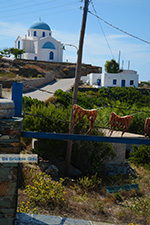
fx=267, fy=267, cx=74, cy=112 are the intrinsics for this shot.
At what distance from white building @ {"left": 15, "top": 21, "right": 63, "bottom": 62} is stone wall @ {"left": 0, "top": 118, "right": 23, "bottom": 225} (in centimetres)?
5853

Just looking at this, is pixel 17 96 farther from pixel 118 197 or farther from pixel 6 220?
pixel 118 197

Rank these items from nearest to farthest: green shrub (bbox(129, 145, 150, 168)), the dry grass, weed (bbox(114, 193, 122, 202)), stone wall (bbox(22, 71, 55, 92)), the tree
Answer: the dry grass
weed (bbox(114, 193, 122, 202))
green shrub (bbox(129, 145, 150, 168))
stone wall (bbox(22, 71, 55, 92))
the tree

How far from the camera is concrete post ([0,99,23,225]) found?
4.77 meters

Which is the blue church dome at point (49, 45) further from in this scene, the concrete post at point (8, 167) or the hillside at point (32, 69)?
the concrete post at point (8, 167)

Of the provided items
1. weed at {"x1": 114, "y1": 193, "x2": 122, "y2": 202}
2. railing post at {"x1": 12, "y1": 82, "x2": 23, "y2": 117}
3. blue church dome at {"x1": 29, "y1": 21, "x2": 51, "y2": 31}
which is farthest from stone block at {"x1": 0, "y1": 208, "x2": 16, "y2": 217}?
blue church dome at {"x1": 29, "y1": 21, "x2": 51, "y2": 31}

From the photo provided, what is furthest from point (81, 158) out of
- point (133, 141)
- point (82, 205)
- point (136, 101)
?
point (136, 101)

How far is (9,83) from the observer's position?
3144cm

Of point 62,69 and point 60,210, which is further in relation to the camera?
point 62,69

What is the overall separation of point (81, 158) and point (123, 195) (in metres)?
3.79

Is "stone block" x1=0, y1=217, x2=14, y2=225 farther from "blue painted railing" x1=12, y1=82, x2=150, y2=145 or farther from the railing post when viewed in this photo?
the railing post

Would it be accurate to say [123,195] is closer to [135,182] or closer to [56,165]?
[135,182]

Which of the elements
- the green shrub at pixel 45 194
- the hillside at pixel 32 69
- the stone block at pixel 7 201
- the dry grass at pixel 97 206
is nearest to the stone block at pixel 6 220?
the stone block at pixel 7 201

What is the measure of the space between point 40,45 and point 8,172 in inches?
2369

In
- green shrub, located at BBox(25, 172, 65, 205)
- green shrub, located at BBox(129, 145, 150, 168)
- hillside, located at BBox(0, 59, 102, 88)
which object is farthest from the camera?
hillside, located at BBox(0, 59, 102, 88)
